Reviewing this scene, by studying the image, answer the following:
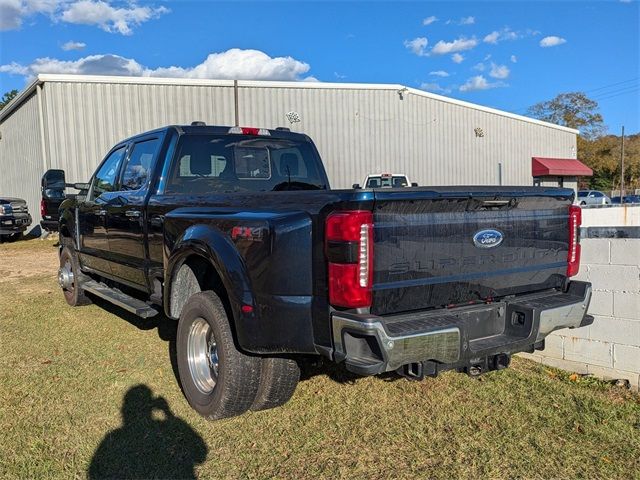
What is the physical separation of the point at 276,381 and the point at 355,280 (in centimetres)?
119

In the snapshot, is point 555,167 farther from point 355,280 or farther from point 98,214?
point 355,280

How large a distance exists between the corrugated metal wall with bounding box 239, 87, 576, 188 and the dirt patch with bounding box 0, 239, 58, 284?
8259mm

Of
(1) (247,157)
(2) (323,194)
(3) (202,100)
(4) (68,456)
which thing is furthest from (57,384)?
(3) (202,100)

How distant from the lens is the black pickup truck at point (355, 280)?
2.78m

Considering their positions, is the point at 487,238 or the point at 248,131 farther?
the point at 248,131

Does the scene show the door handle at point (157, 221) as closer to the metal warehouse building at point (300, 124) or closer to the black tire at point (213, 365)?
the black tire at point (213, 365)

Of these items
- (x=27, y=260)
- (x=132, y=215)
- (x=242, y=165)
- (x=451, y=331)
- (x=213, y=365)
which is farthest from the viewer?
→ (x=27, y=260)

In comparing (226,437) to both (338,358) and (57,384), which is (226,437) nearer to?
Answer: (338,358)

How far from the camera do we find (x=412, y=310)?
2.98 meters

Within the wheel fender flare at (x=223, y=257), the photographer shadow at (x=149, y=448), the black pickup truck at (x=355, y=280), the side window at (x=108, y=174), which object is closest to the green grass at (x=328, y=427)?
the photographer shadow at (x=149, y=448)

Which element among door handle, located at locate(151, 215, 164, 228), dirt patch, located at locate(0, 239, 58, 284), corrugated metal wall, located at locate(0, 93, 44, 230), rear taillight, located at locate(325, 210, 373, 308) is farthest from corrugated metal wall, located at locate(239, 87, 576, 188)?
rear taillight, located at locate(325, 210, 373, 308)

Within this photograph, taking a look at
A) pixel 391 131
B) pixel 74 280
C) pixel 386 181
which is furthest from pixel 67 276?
pixel 391 131

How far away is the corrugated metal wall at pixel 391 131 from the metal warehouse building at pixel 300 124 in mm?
42

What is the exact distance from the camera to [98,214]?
19.2ft
